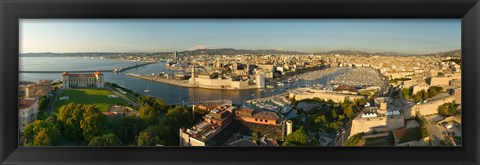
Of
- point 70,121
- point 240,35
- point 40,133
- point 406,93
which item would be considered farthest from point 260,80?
point 40,133

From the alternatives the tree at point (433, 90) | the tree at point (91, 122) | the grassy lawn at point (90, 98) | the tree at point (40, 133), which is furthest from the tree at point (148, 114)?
the tree at point (433, 90)

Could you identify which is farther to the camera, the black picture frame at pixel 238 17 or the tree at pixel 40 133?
the tree at pixel 40 133

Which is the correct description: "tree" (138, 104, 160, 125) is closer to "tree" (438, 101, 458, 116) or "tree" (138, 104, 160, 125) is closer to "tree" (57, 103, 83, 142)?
"tree" (57, 103, 83, 142)

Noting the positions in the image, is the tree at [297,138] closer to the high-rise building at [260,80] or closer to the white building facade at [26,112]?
the high-rise building at [260,80]

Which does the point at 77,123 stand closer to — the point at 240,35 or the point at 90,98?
the point at 90,98

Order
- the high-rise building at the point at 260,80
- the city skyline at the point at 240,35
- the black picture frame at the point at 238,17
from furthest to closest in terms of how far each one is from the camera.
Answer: the high-rise building at the point at 260,80, the city skyline at the point at 240,35, the black picture frame at the point at 238,17

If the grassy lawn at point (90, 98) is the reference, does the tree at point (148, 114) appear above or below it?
below

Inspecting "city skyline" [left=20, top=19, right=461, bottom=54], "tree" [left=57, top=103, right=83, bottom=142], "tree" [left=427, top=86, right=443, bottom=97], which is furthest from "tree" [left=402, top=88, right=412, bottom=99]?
"tree" [left=57, top=103, right=83, bottom=142]
